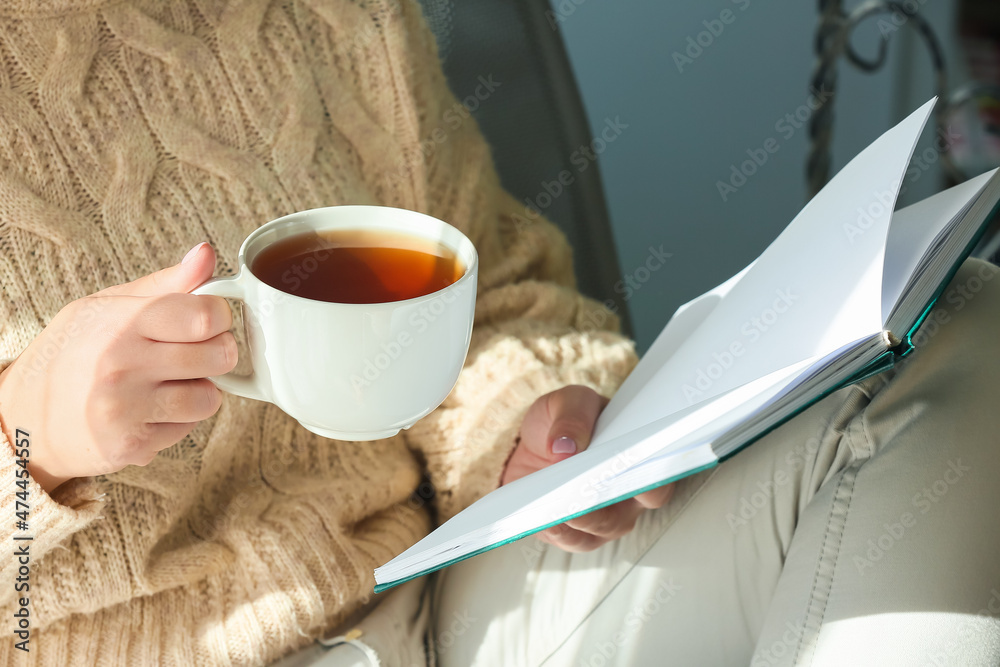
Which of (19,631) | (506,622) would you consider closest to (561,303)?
(506,622)

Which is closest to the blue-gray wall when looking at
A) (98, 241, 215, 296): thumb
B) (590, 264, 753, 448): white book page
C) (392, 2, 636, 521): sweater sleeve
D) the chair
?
the chair

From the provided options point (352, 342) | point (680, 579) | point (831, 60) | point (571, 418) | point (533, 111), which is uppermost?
point (831, 60)

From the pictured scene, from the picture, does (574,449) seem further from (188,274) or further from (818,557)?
(188,274)

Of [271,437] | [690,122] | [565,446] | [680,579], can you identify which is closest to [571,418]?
[565,446]

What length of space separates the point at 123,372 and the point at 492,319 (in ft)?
1.42

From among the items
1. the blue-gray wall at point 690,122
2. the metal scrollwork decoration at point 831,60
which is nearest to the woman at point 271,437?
the blue-gray wall at point 690,122

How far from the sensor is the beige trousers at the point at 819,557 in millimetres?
491

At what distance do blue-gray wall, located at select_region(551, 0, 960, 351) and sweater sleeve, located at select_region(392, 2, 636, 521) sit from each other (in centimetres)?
46

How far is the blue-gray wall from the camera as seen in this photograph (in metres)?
1.24

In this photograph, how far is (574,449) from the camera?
588 millimetres

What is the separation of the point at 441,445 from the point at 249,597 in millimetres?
219

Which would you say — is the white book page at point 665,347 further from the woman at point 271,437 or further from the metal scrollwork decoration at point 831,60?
the metal scrollwork decoration at point 831,60

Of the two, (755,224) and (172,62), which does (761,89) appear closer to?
(755,224)

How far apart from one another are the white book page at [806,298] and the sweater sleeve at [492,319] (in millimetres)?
193
